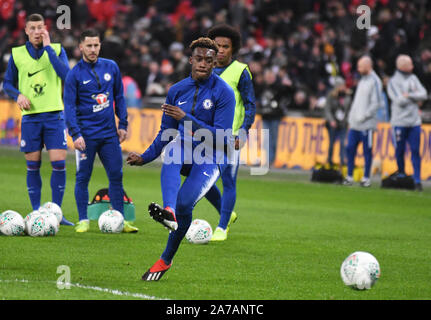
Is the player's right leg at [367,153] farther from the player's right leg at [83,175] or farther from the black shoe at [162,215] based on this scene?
the black shoe at [162,215]

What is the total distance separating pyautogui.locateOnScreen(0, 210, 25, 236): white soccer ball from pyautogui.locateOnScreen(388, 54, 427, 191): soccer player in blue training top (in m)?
10.1

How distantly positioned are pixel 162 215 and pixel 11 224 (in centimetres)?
353

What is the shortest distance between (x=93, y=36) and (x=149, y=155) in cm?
334

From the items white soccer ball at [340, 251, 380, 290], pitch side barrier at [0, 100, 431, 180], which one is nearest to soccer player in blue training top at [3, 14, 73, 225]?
white soccer ball at [340, 251, 380, 290]

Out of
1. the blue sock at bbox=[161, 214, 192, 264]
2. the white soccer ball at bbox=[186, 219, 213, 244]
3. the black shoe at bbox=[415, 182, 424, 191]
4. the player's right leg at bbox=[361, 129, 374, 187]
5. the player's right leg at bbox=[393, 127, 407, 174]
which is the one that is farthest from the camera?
the player's right leg at bbox=[361, 129, 374, 187]

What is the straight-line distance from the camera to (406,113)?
63.6 feet

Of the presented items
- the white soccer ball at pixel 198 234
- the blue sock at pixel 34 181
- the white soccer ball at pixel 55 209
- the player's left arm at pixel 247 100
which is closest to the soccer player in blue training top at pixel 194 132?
the white soccer ball at pixel 198 234

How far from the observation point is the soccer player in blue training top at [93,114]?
11.6 m

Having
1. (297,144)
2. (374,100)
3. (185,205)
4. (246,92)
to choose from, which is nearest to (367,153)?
(374,100)

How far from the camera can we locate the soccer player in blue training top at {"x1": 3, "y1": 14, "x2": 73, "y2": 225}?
40.7 feet

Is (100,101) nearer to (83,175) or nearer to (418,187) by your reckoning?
(83,175)

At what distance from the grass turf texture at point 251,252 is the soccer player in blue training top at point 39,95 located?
1.00m

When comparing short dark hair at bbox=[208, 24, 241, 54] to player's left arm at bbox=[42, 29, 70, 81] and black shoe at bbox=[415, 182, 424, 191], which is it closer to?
player's left arm at bbox=[42, 29, 70, 81]

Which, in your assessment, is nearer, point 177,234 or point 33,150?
point 177,234
